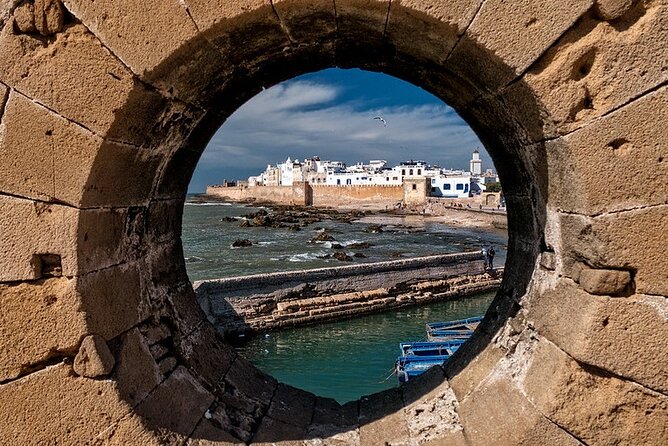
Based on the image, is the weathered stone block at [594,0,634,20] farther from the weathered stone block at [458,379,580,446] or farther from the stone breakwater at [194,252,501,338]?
the stone breakwater at [194,252,501,338]

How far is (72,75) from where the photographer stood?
224cm

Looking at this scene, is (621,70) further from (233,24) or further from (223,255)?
(223,255)

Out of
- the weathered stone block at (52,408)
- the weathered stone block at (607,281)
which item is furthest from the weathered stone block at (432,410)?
the weathered stone block at (52,408)

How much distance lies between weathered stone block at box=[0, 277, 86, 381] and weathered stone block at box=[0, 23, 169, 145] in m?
0.84

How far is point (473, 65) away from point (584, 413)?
71.3 inches

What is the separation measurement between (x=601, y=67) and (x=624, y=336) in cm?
123

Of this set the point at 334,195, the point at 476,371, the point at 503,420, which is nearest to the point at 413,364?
the point at 476,371

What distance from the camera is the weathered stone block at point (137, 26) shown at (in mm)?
2186

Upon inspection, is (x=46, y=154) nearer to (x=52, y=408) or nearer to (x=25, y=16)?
(x=25, y=16)

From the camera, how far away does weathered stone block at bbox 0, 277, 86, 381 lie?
2326 mm

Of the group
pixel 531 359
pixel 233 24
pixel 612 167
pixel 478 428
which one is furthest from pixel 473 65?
pixel 478 428

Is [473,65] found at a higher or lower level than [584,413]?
higher

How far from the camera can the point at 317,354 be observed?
15.9 metres

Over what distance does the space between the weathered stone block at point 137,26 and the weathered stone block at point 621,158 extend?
1.90 m
